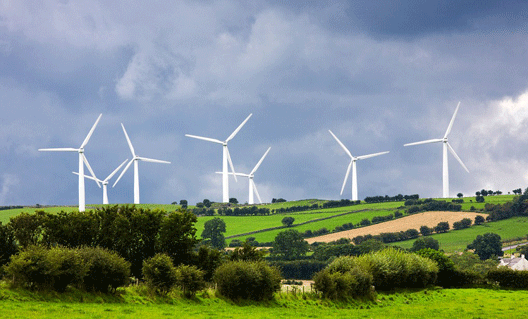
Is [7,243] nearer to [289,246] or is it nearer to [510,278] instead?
[510,278]

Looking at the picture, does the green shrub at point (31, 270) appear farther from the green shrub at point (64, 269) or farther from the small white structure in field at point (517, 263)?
the small white structure in field at point (517, 263)

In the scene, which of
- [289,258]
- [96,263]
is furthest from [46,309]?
[289,258]

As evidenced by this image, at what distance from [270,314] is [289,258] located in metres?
126

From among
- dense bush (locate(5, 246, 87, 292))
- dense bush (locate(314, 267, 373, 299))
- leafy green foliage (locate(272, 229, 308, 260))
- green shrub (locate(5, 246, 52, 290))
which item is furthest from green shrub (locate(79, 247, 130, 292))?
leafy green foliage (locate(272, 229, 308, 260))

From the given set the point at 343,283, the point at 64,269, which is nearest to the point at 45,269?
the point at 64,269

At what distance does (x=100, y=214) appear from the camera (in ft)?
250

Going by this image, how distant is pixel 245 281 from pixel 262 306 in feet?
10.3

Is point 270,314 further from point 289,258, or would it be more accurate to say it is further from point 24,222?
point 289,258

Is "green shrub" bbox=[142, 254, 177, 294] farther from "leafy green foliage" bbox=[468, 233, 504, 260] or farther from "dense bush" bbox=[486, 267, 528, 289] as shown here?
"leafy green foliage" bbox=[468, 233, 504, 260]

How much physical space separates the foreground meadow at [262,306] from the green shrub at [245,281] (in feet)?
4.27

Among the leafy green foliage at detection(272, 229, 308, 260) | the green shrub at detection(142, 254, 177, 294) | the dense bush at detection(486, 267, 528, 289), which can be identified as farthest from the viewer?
the leafy green foliage at detection(272, 229, 308, 260)

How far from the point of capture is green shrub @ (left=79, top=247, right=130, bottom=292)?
189 feet

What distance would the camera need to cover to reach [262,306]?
212 ft

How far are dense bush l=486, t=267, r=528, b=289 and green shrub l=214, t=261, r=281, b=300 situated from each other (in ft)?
152
